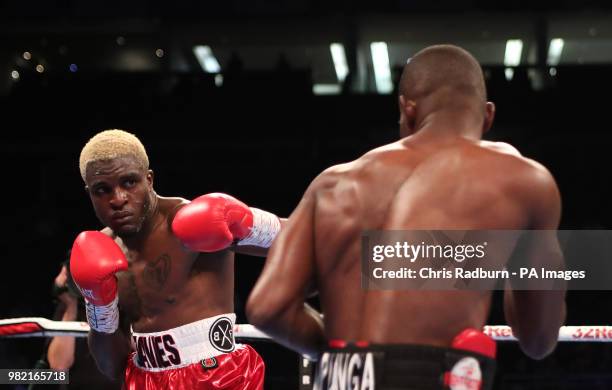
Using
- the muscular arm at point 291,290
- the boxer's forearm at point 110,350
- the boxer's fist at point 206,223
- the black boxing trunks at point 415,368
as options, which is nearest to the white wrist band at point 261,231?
the boxer's fist at point 206,223

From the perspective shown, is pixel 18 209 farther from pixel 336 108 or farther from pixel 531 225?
pixel 531 225

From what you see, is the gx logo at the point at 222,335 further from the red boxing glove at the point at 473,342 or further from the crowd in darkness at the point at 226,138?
the crowd in darkness at the point at 226,138

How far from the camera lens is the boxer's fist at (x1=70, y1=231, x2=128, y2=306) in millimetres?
2248

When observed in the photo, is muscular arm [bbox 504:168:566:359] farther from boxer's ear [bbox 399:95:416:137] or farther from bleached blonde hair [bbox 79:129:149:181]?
bleached blonde hair [bbox 79:129:149:181]

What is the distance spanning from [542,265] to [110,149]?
1.40 metres

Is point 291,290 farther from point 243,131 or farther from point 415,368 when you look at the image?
point 243,131

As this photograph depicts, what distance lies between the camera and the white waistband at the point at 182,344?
2.43 metres

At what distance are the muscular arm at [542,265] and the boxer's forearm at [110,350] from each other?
1.35m

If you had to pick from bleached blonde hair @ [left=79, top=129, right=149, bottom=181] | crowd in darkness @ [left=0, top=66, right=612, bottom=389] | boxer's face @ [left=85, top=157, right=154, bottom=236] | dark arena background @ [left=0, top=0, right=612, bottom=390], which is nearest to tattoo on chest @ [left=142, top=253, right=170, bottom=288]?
boxer's face @ [left=85, top=157, right=154, bottom=236]

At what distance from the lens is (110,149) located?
2.39 metres

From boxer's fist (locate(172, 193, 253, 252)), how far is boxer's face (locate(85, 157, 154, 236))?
29 centimetres

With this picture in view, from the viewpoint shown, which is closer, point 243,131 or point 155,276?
point 155,276

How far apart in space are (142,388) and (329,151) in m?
5.42

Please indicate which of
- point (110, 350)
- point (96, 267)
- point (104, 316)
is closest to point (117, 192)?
point (96, 267)
